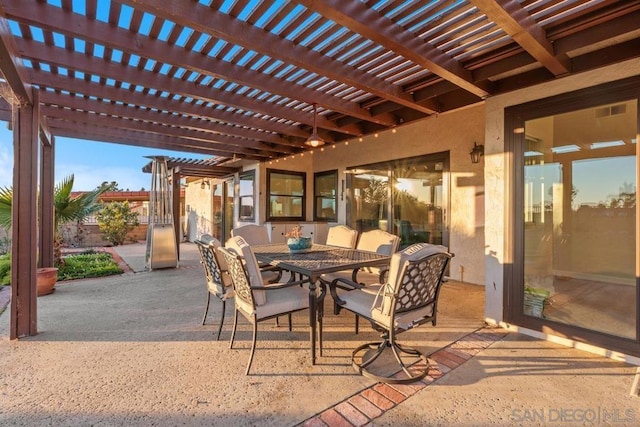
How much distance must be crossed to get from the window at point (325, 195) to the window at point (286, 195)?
34cm

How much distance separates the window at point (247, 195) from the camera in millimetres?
7910

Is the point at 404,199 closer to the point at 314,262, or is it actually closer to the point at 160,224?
the point at 314,262

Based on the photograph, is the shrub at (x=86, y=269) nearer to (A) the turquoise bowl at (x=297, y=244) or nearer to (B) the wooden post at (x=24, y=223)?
(B) the wooden post at (x=24, y=223)

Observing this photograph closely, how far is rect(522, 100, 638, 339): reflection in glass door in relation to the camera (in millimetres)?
2848

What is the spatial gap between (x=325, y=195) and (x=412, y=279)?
567cm

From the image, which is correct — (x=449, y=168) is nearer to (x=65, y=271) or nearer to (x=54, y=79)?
(x=54, y=79)

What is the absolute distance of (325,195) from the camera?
25.5ft

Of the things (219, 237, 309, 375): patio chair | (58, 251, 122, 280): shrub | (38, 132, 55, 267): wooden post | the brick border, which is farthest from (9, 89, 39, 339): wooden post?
the brick border

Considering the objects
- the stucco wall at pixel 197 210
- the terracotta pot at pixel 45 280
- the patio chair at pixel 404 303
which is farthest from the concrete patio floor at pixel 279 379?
the stucco wall at pixel 197 210

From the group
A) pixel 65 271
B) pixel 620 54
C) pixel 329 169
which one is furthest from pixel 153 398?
pixel 329 169

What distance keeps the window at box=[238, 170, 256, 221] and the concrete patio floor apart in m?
4.65

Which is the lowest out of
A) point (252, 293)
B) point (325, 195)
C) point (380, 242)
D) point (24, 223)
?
point (252, 293)

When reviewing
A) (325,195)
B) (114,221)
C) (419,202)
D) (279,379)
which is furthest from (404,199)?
(114,221)

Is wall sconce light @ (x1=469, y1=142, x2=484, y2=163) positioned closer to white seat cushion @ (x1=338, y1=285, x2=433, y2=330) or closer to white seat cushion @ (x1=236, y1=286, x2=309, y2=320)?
white seat cushion @ (x1=338, y1=285, x2=433, y2=330)
